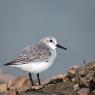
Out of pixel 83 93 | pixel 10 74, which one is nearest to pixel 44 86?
pixel 83 93

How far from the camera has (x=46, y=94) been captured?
848cm

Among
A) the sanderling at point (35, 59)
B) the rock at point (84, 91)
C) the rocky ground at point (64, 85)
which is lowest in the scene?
the rock at point (84, 91)

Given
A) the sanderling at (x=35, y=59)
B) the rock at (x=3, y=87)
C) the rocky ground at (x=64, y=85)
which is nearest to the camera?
the rocky ground at (x=64, y=85)

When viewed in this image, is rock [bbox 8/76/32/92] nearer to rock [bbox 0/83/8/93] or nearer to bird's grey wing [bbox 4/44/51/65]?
rock [bbox 0/83/8/93]

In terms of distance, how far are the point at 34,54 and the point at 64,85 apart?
0.61m

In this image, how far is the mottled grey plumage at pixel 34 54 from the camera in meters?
8.80

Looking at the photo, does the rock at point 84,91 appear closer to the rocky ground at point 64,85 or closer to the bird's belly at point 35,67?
the rocky ground at point 64,85

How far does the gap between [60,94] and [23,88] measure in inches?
31.2

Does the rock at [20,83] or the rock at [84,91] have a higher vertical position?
the rock at [20,83]

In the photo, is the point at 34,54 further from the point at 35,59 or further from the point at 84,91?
the point at 84,91

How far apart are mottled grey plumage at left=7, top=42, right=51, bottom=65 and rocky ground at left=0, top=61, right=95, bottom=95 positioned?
15.0 inches

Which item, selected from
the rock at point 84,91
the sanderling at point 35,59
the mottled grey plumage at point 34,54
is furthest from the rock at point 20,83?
the rock at point 84,91

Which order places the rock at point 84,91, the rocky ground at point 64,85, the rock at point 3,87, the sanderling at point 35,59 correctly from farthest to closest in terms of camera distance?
the rock at point 3,87 < the sanderling at point 35,59 < the rocky ground at point 64,85 < the rock at point 84,91

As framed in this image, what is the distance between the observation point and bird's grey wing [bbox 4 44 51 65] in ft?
28.8
